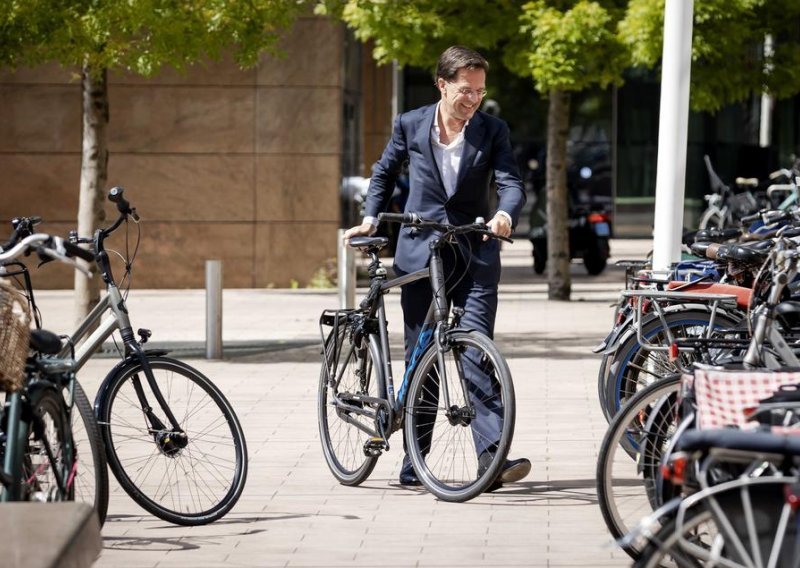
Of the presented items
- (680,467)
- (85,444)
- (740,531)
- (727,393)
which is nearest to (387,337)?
(85,444)

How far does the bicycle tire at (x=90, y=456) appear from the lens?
228 inches

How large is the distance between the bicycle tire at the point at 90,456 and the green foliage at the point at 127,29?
20.2ft

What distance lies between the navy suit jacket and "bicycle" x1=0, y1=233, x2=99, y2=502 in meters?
2.11

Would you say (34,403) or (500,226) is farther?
(500,226)

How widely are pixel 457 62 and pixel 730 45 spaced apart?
9648 millimetres

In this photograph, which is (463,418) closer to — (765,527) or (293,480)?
(293,480)

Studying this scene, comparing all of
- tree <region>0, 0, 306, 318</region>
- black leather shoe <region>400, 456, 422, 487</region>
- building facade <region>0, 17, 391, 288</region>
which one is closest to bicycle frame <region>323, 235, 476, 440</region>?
black leather shoe <region>400, 456, 422, 487</region>

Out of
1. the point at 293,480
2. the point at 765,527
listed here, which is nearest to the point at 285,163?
the point at 293,480

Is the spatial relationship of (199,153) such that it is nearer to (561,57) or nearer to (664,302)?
(561,57)

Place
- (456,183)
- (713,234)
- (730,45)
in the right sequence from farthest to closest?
(730,45), (713,234), (456,183)

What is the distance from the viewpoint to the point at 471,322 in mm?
7215

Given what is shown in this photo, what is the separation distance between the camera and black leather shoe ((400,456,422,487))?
7355mm

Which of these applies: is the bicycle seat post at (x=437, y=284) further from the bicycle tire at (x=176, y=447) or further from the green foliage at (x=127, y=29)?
the green foliage at (x=127, y=29)

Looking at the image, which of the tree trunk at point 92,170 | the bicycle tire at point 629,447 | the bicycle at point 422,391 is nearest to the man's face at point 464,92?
the bicycle at point 422,391
